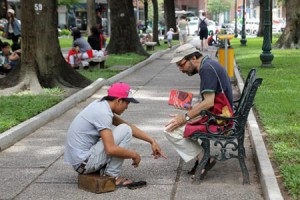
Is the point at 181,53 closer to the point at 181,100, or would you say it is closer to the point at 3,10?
the point at 181,100

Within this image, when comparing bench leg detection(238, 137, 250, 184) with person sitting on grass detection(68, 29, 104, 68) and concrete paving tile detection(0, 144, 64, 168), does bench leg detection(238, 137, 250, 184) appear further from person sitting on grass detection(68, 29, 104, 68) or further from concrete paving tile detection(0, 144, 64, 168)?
person sitting on grass detection(68, 29, 104, 68)

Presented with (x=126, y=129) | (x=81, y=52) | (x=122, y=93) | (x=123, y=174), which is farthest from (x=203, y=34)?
(x=122, y=93)

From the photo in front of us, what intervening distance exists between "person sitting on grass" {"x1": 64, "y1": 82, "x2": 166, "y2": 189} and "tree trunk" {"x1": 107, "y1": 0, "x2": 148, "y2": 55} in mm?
18826

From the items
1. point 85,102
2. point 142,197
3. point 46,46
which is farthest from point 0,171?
point 46,46

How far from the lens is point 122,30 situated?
24672 millimetres

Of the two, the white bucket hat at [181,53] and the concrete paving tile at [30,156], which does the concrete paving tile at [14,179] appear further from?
the white bucket hat at [181,53]

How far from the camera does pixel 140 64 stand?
21.0m

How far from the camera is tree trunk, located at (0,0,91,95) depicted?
42.1 ft

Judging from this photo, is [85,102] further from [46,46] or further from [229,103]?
[229,103]

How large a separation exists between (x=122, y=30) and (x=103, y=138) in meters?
19.2

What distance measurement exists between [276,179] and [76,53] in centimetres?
1288

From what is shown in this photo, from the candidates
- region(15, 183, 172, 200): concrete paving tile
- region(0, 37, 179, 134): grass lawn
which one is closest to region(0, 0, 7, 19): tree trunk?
region(0, 37, 179, 134): grass lawn

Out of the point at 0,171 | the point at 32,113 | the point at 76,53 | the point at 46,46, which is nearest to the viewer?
the point at 0,171

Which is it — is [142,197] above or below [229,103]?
below
